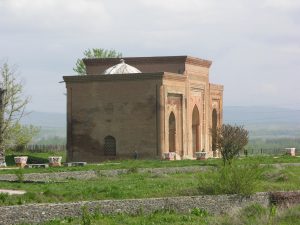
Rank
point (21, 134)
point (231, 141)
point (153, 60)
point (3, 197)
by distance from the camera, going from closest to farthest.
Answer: point (3, 197)
point (231, 141)
point (21, 134)
point (153, 60)

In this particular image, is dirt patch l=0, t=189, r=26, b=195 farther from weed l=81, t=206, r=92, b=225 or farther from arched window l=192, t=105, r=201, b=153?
arched window l=192, t=105, r=201, b=153

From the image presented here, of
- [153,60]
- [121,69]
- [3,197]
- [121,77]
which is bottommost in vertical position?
[3,197]

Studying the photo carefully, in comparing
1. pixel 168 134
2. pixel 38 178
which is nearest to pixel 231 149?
pixel 168 134

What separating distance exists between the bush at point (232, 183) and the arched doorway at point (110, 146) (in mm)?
18582

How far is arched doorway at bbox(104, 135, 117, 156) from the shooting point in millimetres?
46625

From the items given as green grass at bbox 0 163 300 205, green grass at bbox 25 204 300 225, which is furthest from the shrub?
green grass at bbox 25 204 300 225

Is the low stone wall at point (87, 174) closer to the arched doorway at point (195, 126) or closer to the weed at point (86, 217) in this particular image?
the weed at point (86, 217)

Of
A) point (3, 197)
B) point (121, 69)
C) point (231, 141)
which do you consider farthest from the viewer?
point (121, 69)

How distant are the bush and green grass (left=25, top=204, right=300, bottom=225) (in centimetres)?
193

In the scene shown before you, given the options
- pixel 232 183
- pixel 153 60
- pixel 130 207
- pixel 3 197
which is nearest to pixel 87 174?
pixel 232 183

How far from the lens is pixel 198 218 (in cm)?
2525

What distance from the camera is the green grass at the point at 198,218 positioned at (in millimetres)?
23281

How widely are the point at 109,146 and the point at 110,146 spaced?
0.18ft

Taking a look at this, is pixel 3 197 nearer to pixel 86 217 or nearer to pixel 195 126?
pixel 86 217
